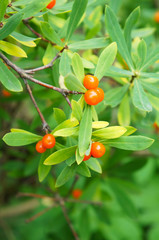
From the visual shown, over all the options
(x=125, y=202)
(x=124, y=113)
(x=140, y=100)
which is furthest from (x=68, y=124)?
(x=125, y=202)

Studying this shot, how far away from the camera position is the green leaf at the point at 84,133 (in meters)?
0.78

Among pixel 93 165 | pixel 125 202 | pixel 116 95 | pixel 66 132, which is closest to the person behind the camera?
pixel 66 132

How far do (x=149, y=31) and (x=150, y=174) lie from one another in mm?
1957

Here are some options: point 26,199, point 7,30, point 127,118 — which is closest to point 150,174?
point 26,199

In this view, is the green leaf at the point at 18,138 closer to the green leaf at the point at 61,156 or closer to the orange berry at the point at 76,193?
the green leaf at the point at 61,156

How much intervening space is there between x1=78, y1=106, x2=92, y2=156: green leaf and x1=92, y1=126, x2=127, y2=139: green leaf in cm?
6

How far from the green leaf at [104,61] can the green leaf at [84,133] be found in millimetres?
143

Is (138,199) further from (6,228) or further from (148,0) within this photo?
(148,0)

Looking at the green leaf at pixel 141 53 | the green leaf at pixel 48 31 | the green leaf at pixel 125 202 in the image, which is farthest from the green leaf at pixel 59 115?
the green leaf at pixel 125 202

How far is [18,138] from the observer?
0.87m

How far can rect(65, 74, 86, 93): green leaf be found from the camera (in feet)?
2.55

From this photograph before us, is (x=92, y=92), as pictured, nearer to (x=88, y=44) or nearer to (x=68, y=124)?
(x=68, y=124)

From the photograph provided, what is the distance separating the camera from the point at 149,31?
145cm

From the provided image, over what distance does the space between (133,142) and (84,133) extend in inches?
6.9
